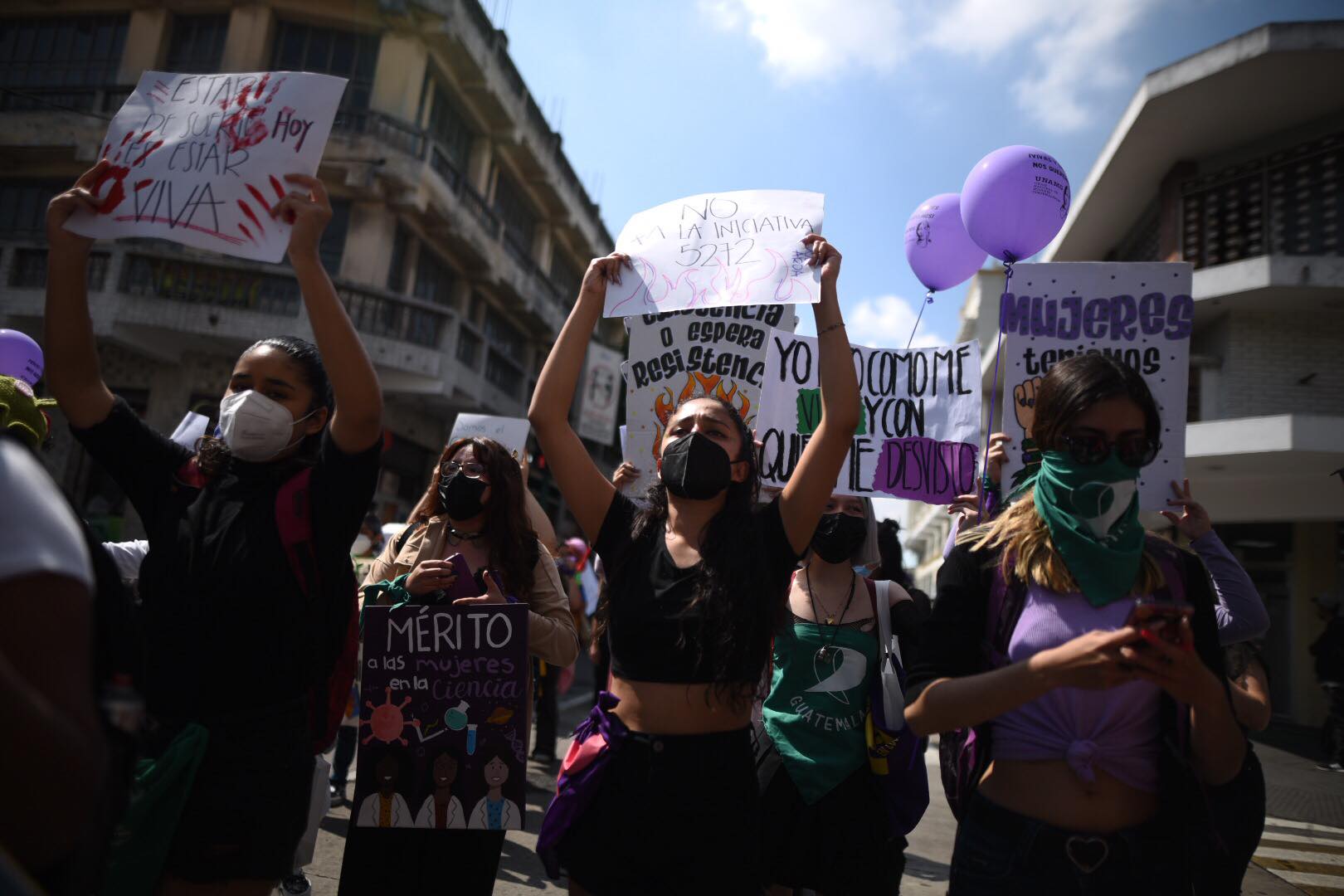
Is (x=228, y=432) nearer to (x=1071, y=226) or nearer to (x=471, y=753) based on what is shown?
(x=471, y=753)

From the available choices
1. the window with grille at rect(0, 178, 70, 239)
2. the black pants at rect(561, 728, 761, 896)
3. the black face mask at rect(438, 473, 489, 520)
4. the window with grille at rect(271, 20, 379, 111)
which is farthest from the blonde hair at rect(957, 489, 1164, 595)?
the window with grille at rect(0, 178, 70, 239)

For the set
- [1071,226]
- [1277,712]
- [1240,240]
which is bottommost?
[1277,712]

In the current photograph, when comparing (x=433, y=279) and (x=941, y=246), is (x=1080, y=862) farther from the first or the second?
(x=433, y=279)

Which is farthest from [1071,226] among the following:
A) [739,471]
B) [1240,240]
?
[739,471]

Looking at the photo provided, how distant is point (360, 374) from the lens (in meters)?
2.15

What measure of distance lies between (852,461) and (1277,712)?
54.7 ft

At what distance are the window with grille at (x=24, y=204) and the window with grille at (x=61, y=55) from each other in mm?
1467

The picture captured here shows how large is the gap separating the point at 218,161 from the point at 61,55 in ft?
65.2

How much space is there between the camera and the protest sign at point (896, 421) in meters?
4.34

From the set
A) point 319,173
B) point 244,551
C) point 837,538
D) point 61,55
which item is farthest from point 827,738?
point 61,55

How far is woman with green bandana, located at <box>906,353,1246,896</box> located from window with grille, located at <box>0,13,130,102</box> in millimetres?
20338

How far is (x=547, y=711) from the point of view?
7.71 m

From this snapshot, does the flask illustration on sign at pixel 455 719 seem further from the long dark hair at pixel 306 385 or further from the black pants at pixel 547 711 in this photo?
the black pants at pixel 547 711

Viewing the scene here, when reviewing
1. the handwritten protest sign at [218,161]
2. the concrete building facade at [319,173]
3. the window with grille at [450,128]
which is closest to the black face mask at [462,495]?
the handwritten protest sign at [218,161]
